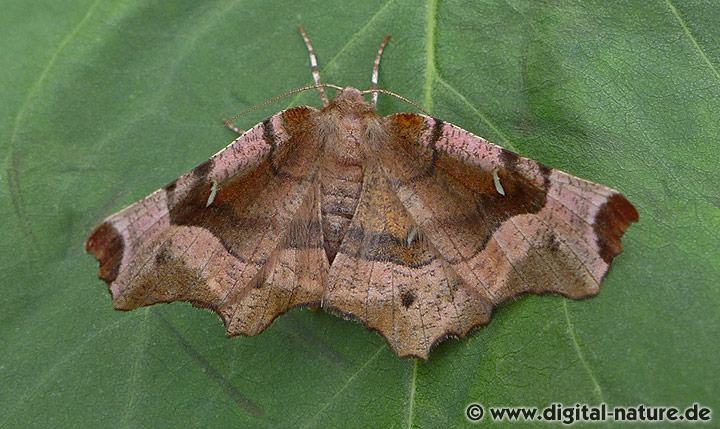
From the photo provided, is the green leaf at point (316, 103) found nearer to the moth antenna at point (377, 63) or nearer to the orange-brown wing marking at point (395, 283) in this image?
the moth antenna at point (377, 63)

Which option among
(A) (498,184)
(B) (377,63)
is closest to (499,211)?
(A) (498,184)

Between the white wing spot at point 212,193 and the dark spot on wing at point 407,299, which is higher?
the white wing spot at point 212,193

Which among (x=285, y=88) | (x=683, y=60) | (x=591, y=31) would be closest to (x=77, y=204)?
(x=285, y=88)

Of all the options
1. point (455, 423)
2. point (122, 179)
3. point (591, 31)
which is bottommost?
point (455, 423)

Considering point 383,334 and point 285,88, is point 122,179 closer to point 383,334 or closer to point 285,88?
point 285,88

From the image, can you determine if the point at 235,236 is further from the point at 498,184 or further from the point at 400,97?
the point at 498,184

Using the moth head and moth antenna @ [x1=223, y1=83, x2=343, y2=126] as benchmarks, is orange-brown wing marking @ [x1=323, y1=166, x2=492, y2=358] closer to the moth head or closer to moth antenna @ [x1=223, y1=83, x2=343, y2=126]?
the moth head

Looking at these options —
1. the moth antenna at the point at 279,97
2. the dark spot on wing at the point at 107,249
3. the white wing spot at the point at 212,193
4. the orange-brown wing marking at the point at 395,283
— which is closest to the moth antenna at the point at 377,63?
the moth antenna at the point at 279,97
